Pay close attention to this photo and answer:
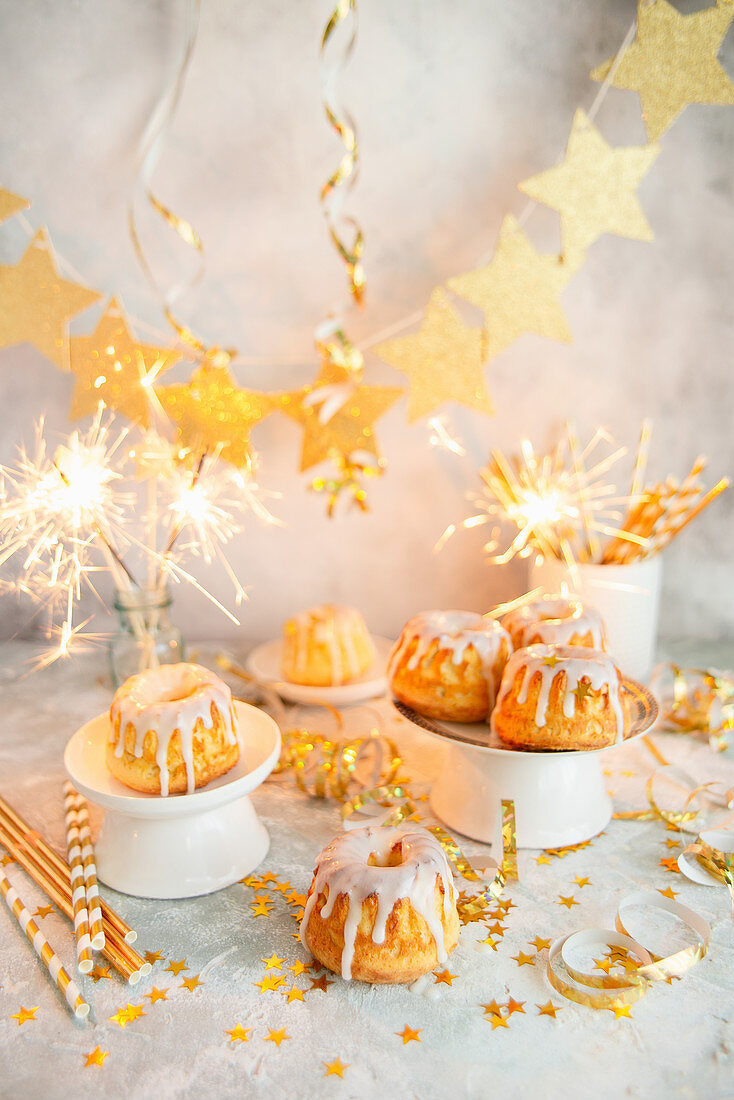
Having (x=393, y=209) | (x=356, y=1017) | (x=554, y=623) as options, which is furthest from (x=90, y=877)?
(x=393, y=209)

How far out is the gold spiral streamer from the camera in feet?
4.20

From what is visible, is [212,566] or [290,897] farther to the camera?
[212,566]

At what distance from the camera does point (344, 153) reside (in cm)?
145

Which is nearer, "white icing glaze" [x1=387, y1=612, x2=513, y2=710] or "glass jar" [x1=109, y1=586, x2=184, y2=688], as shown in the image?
"white icing glaze" [x1=387, y1=612, x2=513, y2=710]

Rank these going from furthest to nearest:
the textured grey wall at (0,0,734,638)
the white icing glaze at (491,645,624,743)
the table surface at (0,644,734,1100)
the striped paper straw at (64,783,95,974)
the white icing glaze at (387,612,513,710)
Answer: the textured grey wall at (0,0,734,638)
the white icing glaze at (387,612,513,710)
the white icing glaze at (491,645,624,743)
the striped paper straw at (64,783,95,974)
the table surface at (0,644,734,1100)

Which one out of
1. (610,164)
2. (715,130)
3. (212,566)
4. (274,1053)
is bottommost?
(274,1053)

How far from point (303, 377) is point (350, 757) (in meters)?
0.69

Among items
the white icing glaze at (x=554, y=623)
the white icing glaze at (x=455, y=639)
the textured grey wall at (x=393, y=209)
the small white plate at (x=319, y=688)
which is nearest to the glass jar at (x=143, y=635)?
the small white plate at (x=319, y=688)

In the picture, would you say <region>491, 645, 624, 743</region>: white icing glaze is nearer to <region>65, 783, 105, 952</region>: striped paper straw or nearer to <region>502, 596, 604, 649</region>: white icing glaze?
<region>502, 596, 604, 649</region>: white icing glaze

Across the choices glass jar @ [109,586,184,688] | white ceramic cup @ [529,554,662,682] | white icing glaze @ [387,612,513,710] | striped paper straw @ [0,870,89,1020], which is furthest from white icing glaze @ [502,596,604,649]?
striped paper straw @ [0,870,89,1020]

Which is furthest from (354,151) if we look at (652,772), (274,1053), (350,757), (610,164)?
(274,1053)

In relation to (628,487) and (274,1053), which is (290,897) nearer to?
(274,1053)

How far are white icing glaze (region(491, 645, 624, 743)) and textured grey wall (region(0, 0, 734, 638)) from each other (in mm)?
629

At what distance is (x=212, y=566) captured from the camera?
1635mm
